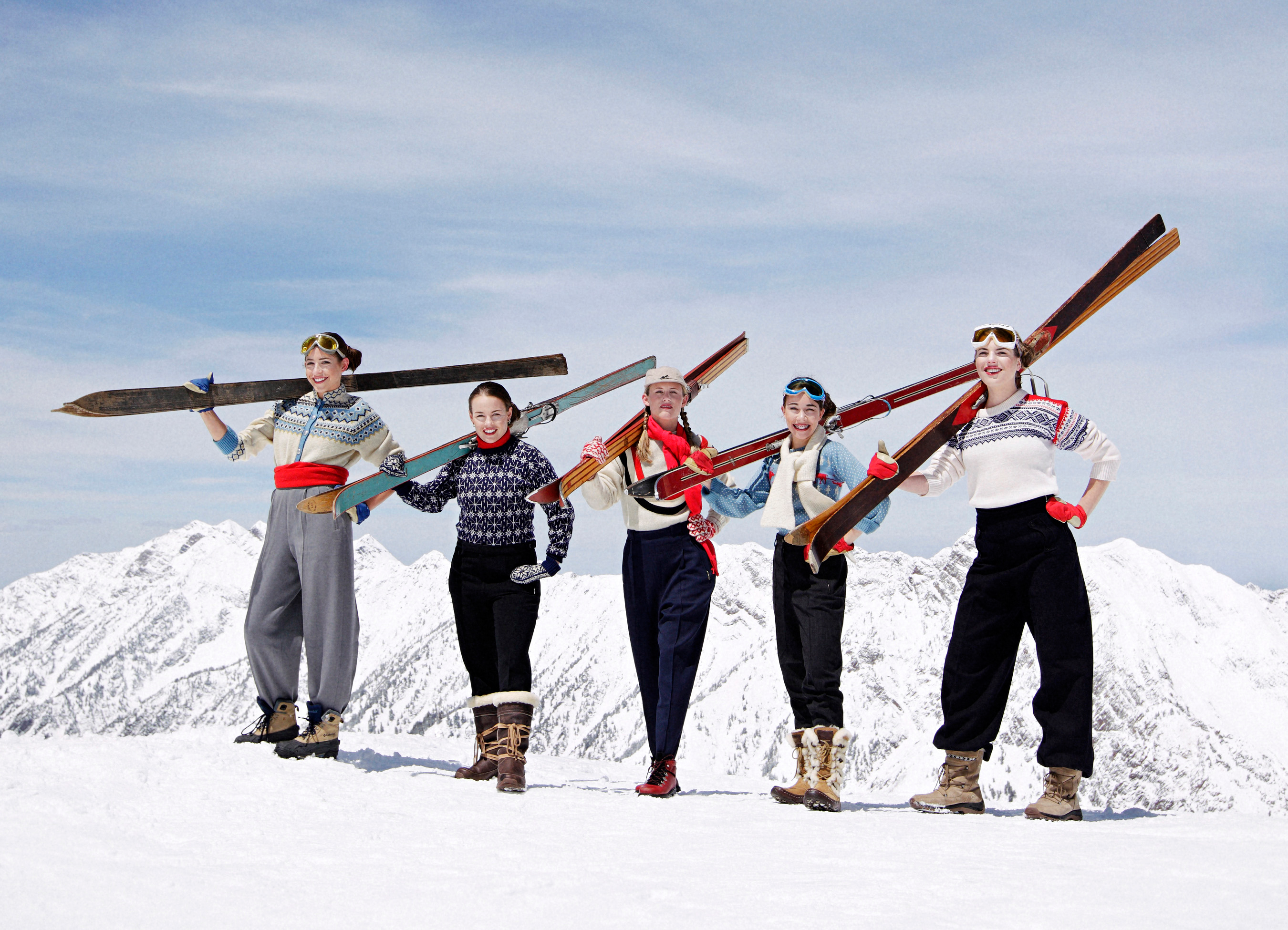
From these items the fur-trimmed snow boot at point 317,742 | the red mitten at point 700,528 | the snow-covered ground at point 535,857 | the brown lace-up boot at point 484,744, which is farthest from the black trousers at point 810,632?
the fur-trimmed snow boot at point 317,742

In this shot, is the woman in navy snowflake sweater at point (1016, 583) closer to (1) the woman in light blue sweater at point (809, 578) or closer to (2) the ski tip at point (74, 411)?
(1) the woman in light blue sweater at point (809, 578)

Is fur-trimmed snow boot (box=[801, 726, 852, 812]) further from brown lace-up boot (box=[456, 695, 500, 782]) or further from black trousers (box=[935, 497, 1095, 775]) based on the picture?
brown lace-up boot (box=[456, 695, 500, 782])

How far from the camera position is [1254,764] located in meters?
130

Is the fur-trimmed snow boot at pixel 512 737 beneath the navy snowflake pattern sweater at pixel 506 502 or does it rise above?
beneath

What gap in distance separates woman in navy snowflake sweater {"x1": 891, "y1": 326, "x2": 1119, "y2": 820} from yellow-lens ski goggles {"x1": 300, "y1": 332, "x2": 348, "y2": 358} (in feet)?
13.8

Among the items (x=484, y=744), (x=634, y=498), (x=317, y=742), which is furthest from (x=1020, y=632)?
(x=317, y=742)

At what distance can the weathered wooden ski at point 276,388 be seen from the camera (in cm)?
767

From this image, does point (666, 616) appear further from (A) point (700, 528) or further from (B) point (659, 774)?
(B) point (659, 774)

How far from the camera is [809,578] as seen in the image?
675 centimetres

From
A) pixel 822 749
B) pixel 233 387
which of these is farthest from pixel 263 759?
pixel 822 749

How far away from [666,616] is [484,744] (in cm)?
154

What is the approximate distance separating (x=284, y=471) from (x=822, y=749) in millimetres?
4222

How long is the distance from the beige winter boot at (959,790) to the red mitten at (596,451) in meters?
2.86

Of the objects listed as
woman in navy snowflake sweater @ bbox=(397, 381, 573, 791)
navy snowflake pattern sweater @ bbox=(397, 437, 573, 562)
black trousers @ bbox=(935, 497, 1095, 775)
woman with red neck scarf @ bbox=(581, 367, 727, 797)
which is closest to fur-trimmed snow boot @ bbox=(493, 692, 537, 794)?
woman in navy snowflake sweater @ bbox=(397, 381, 573, 791)
